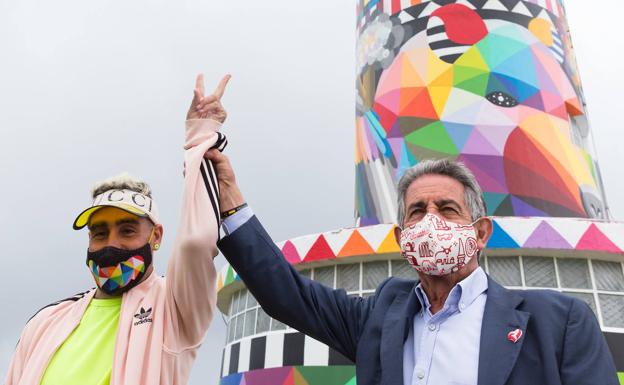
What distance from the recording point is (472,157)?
19625 mm

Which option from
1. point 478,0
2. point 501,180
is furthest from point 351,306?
point 478,0

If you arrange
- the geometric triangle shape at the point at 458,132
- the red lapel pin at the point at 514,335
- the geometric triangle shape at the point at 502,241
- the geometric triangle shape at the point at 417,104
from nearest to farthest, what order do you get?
the red lapel pin at the point at 514,335
the geometric triangle shape at the point at 502,241
the geometric triangle shape at the point at 458,132
the geometric triangle shape at the point at 417,104

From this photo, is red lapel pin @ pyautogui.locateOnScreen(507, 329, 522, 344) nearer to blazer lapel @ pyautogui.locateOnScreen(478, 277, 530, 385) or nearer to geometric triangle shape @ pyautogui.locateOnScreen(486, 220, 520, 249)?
blazer lapel @ pyautogui.locateOnScreen(478, 277, 530, 385)

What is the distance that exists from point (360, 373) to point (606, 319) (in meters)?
14.3

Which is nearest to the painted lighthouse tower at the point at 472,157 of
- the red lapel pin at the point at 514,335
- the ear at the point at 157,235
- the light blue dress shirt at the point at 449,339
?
the ear at the point at 157,235

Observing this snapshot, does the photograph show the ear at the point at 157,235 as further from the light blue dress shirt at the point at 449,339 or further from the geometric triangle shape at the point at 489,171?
the geometric triangle shape at the point at 489,171

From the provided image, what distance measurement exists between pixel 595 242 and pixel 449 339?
14074mm

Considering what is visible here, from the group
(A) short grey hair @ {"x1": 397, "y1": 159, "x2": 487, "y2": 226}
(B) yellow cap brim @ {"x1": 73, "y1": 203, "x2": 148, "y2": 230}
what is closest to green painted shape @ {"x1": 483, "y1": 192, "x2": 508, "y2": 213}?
(A) short grey hair @ {"x1": 397, "y1": 159, "x2": 487, "y2": 226}

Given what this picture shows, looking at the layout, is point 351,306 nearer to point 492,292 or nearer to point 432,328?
point 432,328

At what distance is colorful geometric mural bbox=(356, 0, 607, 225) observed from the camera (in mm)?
19609

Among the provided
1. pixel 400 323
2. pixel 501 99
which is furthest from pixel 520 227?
pixel 400 323

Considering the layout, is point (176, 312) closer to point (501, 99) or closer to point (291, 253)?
point (291, 253)

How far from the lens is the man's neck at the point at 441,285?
2.92 metres

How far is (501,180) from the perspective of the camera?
63.4 feet
